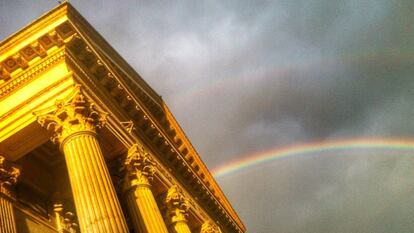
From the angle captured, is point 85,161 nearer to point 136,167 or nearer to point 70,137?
point 70,137

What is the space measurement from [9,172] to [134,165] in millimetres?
4454

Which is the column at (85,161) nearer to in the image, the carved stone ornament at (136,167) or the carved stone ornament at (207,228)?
the carved stone ornament at (136,167)

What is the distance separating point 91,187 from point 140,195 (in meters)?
4.13

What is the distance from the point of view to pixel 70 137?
1382 centimetres

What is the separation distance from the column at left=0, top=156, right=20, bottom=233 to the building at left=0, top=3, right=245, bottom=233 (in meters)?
0.03

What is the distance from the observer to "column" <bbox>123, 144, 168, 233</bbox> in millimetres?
16250

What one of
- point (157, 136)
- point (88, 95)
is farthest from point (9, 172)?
point (157, 136)

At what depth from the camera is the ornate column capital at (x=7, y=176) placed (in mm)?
14051

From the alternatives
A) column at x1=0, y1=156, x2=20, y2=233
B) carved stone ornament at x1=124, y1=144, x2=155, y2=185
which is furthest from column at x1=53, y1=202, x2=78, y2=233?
carved stone ornament at x1=124, y1=144, x2=155, y2=185

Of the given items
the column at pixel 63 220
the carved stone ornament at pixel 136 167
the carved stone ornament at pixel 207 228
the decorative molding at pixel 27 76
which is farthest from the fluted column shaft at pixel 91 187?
the carved stone ornament at pixel 207 228

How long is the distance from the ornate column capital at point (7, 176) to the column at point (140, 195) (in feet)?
13.0

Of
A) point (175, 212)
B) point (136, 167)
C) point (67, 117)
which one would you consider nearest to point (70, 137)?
point (67, 117)

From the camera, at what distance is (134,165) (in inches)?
678

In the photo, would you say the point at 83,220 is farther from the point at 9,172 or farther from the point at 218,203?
the point at 218,203
